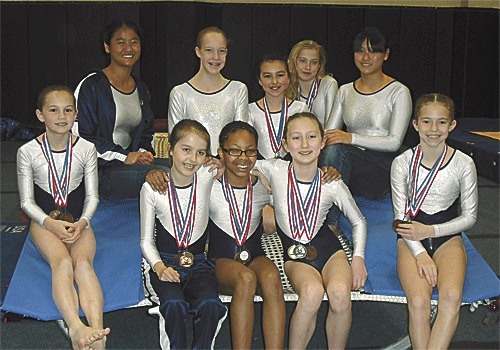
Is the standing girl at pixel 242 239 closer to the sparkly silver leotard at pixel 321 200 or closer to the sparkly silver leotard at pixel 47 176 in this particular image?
the sparkly silver leotard at pixel 321 200

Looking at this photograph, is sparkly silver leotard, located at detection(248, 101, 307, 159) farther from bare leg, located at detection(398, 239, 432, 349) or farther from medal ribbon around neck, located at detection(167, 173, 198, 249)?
bare leg, located at detection(398, 239, 432, 349)

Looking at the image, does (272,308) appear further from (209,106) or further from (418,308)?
(209,106)

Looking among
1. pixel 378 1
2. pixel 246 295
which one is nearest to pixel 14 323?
pixel 246 295

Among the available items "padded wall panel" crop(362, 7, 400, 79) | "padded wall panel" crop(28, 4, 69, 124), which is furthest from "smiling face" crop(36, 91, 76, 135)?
"padded wall panel" crop(362, 7, 400, 79)

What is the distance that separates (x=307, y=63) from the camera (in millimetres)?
4156

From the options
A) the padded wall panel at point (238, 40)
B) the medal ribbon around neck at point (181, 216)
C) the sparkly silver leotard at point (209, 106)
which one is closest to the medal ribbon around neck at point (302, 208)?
the medal ribbon around neck at point (181, 216)

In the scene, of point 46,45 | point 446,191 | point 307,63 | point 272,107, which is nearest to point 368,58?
point 307,63

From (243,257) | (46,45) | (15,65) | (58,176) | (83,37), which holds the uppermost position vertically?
(83,37)

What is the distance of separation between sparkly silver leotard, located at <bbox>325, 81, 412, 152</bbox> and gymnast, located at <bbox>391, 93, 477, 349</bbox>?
584mm

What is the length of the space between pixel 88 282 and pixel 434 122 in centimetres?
175

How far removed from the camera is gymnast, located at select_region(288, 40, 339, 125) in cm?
416

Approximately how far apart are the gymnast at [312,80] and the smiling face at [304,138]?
1.01m

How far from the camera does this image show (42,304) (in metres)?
2.96

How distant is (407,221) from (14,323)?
2206 millimetres
